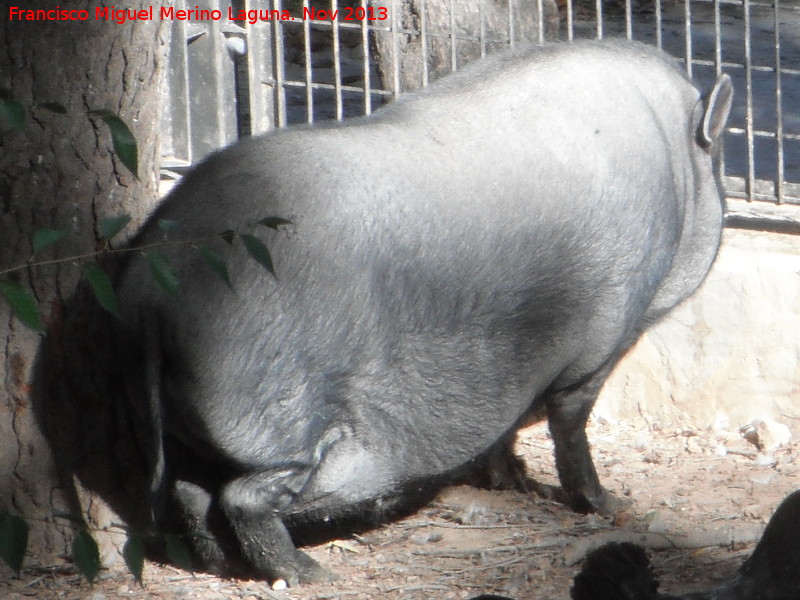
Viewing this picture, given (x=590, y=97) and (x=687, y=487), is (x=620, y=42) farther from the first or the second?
(x=687, y=487)

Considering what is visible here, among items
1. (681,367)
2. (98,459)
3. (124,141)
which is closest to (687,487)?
(681,367)

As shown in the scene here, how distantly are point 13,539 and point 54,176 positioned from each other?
5.19 feet

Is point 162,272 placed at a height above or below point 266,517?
above

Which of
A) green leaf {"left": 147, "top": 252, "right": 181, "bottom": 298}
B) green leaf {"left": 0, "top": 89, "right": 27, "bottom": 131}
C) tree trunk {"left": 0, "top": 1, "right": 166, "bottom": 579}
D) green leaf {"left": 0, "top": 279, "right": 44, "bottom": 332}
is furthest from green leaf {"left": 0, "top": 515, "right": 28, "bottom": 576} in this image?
tree trunk {"left": 0, "top": 1, "right": 166, "bottom": 579}

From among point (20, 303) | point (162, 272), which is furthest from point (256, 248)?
point (20, 303)

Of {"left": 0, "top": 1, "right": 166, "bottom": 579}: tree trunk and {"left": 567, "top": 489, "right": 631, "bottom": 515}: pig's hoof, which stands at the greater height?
{"left": 0, "top": 1, "right": 166, "bottom": 579}: tree trunk

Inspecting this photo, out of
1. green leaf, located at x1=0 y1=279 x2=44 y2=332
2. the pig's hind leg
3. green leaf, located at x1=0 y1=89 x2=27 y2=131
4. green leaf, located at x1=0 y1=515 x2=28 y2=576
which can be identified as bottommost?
the pig's hind leg

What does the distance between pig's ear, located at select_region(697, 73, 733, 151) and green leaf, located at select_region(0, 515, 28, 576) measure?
2752 millimetres

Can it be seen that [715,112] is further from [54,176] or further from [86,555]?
[86,555]

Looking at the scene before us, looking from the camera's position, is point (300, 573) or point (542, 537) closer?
point (300, 573)

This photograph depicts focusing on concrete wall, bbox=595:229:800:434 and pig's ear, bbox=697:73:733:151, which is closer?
pig's ear, bbox=697:73:733:151

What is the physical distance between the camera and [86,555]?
1473 millimetres

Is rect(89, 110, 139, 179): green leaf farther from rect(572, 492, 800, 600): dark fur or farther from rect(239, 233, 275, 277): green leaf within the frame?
rect(572, 492, 800, 600): dark fur

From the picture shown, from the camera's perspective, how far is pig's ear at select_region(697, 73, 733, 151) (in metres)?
3.66
